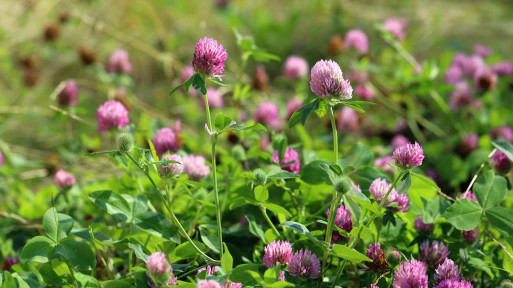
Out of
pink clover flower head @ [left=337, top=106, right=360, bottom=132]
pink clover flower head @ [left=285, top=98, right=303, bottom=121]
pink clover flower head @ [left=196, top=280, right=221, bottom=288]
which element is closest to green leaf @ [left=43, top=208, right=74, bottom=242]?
pink clover flower head @ [left=196, top=280, right=221, bottom=288]

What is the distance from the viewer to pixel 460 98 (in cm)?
217

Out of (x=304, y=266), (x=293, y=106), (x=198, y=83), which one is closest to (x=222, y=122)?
(x=198, y=83)

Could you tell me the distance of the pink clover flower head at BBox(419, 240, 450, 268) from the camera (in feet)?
3.48

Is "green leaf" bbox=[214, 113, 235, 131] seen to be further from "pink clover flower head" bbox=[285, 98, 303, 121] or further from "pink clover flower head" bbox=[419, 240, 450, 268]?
"pink clover flower head" bbox=[285, 98, 303, 121]

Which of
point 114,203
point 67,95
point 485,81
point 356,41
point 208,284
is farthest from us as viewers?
point 356,41

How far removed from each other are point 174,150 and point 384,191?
61cm

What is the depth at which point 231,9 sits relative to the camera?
360 centimetres

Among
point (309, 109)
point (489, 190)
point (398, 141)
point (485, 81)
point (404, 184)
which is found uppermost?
point (309, 109)

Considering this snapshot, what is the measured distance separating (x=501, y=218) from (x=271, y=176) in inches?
19.2

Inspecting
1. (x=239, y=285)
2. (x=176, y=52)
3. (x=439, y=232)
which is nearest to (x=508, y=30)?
(x=176, y=52)

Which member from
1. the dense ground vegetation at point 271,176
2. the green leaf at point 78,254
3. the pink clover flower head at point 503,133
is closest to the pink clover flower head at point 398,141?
the dense ground vegetation at point 271,176

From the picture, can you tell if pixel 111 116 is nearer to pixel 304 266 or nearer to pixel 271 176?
pixel 271 176

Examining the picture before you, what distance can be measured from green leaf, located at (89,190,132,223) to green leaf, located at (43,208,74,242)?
74 millimetres

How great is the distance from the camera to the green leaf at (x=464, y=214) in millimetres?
1033
